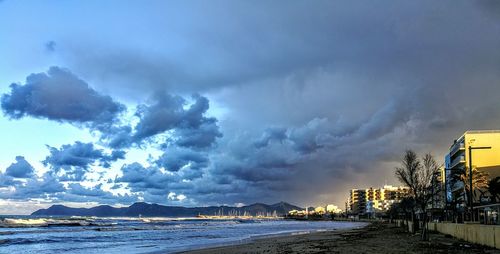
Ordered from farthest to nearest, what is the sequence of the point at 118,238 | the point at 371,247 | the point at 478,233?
1. the point at 118,238
2. the point at 371,247
3. the point at 478,233

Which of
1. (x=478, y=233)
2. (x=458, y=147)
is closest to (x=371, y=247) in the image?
(x=478, y=233)

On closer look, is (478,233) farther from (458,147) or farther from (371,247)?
(458,147)

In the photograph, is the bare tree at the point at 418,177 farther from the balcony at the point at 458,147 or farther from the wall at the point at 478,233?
the balcony at the point at 458,147

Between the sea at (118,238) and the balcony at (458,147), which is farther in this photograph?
the balcony at (458,147)

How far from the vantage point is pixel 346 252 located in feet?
101

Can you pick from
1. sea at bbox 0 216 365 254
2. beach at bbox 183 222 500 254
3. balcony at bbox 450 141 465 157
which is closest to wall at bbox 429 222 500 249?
beach at bbox 183 222 500 254

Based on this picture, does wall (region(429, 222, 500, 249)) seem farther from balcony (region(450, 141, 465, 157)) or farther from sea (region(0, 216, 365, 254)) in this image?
balcony (region(450, 141, 465, 157))

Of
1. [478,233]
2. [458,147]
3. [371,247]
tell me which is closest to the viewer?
[478,233]

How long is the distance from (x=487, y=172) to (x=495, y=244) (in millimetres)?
77882

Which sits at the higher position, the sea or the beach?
the beach

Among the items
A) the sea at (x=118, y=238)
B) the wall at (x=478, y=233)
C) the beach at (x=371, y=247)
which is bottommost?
the sea at (x=118, y=238)

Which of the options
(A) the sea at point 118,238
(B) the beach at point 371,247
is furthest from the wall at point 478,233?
(A) the sea at point 118,238

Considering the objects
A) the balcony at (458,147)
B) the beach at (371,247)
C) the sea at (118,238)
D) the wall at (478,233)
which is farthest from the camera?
the balcony at (458,147)

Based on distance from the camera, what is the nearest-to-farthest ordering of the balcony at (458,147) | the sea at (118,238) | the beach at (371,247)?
the beach at (371,247) < the sea at (118,238) < the balcony at (458,147)
